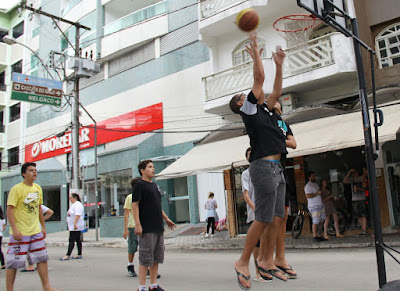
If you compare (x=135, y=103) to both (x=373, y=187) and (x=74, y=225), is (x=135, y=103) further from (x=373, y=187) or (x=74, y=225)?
(x=373, y=187)

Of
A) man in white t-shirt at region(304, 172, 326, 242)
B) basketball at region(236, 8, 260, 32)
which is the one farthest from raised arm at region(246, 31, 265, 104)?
man in white t-shirt at region(304, 172, 326, 242)

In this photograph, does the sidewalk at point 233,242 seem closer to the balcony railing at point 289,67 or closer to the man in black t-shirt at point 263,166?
the balcony railing at point 289,67

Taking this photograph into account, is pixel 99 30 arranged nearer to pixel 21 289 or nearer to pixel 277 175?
pixel 21 289

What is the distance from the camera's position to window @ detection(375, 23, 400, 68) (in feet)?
40.9

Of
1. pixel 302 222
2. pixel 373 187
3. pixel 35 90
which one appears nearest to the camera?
pixel 373 187

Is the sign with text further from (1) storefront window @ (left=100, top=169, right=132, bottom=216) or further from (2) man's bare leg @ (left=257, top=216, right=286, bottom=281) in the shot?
(2) man's bare leg @ (left=257, top=216, right=286, bottom=281)

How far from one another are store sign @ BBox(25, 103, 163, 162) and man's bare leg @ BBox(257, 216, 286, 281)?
14868mm

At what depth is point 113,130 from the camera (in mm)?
20734

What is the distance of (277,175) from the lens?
4309mm

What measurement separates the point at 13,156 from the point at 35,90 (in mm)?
16657

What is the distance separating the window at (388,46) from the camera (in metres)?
12.5

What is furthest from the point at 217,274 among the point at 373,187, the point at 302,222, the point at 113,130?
the point at 113,130

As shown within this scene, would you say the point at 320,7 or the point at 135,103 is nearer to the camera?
the point at 320,7

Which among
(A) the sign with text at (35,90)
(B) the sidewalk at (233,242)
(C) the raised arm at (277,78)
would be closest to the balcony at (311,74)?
(B) the sidewalk at (233,242)
